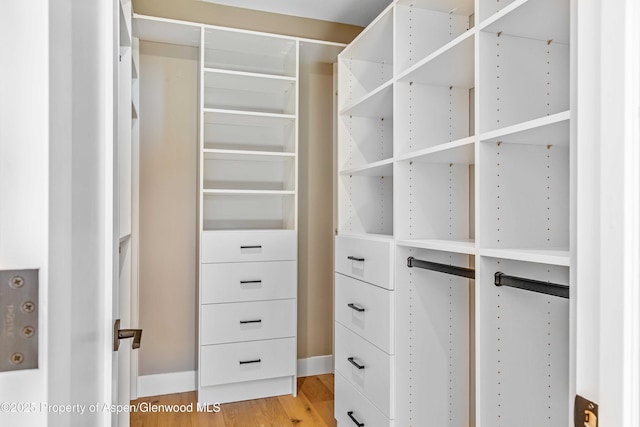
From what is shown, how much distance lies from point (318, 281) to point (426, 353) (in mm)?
1393

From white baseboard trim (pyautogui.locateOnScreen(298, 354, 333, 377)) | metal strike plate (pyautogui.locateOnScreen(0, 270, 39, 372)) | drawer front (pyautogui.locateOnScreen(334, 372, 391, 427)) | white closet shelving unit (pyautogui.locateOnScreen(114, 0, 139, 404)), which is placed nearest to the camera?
metal strike plate (pyautogui.locateOnScreen(0, 270, 39, 372))

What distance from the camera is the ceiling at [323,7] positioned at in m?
2.84

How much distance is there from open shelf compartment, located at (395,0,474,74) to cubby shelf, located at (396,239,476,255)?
74 centimetres

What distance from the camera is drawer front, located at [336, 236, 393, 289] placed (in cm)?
188

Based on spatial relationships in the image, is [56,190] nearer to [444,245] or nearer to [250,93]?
[444,245]

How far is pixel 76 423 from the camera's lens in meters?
0.67

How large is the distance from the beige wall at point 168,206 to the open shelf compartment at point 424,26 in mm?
1590

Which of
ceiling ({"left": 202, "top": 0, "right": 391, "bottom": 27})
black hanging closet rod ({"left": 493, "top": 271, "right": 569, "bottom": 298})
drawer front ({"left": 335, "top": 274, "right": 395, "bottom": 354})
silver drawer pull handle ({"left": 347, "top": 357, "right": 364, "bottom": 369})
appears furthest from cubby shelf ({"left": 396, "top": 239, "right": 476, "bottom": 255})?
ceiling ({"left": 202, "top": 0, "right": 391, "bottom": 27})

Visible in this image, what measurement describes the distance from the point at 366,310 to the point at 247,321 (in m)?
0.95

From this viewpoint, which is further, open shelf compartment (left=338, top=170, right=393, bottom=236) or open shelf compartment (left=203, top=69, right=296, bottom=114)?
open shelf compartment (left=203, top=69, right=296, bottom=114)

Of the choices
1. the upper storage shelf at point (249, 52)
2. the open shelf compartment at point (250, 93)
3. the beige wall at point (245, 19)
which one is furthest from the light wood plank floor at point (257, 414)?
the beige wall at point (245, 19)

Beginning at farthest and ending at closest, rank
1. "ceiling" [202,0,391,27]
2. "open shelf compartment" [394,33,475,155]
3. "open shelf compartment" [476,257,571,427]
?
"ceiling" [202,0,391,27], "open shelf compartment" [394,33,475,155], "open shelf compartment" [476,257,571,427]

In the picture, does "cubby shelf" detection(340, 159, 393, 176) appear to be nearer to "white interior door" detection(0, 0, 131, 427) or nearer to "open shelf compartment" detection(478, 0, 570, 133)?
"open shelf compartment" detection(478, 0, 570, 133)

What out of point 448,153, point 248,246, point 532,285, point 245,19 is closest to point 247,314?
point 248,246
